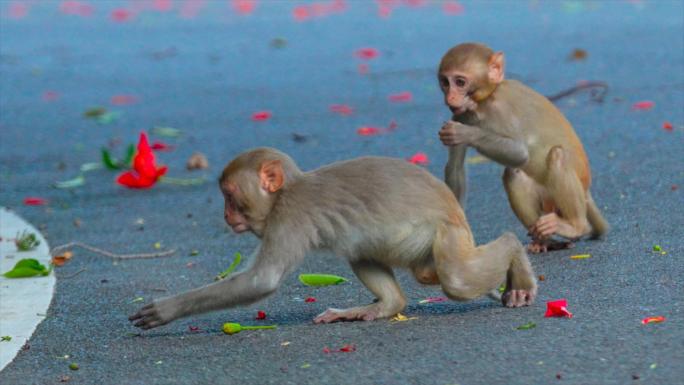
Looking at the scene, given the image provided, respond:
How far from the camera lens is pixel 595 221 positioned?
7.70 metres

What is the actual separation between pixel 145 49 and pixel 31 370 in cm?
1317

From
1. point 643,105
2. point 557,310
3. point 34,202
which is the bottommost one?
point 34,202

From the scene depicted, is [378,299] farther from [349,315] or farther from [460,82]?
[460,82]

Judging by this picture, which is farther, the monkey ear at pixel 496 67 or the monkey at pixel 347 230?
the monkey ear at pixel 496 67

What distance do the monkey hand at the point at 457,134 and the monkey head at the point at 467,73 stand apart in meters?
0.19

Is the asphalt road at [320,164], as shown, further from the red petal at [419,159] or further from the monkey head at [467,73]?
the monkey head at [467,73]

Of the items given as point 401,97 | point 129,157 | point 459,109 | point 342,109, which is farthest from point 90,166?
point 459,109

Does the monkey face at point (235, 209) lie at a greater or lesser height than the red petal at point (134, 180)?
greater

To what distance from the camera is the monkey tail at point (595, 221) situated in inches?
303

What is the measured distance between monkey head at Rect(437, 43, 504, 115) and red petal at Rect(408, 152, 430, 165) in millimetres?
2345

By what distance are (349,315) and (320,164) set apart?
14.1 feet

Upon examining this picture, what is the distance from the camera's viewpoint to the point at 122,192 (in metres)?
10.5

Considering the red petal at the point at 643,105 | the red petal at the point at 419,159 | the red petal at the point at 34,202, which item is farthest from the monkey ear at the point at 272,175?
the red petal at the point at 643,105

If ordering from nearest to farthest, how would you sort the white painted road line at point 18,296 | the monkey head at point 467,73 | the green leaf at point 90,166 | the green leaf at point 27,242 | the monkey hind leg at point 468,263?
the monkey hind leg at point 468,263
the white painted road line at point 18,296
the monkey head at point 467,73
the green leaf at point 27,242
the green leaf at point 90,166
